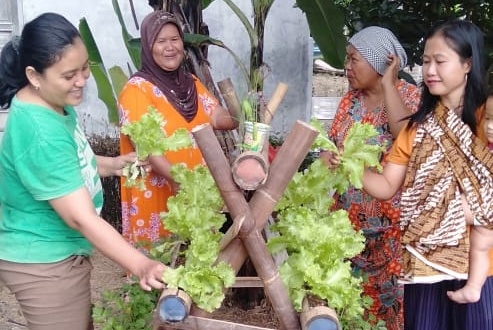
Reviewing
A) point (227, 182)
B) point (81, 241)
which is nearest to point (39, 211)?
point (81, 241)

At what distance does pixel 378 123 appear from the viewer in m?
2.63

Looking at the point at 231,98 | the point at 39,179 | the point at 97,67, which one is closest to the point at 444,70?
the point at 231,98

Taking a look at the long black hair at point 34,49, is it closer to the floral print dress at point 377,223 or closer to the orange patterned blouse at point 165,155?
the orange patterned blouse at point 165,155

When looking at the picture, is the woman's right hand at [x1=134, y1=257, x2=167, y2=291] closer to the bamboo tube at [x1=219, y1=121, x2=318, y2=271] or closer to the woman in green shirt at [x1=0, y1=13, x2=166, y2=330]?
the woman in green shirt at [x1=0, y1=13, x2=166, y2=330]

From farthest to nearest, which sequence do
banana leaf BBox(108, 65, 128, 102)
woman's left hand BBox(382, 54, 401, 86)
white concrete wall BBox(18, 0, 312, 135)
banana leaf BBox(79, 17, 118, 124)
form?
white concrete wall BBox(18, 0, 312, 135)
banana leaf BBox(108, 65, 128, 102)
banana leaf BBox(79, 17, 118, 124)
woman's left hand BBox(382, 54, 401, 86)

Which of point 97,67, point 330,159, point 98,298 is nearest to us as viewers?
point 330,159

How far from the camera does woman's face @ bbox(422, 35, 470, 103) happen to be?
6.17 ft

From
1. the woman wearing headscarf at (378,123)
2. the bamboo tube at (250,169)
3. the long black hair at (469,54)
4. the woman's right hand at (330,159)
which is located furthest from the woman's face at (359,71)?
the bamboo tube at (250,169)

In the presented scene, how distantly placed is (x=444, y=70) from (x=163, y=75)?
1.28 metres

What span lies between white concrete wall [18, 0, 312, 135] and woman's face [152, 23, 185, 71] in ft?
8.96

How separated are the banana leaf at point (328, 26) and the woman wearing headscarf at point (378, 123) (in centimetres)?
49

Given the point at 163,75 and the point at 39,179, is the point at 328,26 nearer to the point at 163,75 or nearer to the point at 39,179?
the point at 163,75

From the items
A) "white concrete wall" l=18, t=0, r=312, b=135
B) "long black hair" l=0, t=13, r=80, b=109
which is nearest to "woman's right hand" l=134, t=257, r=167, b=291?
"long black hair" l=0, t=13, r=80, b=109

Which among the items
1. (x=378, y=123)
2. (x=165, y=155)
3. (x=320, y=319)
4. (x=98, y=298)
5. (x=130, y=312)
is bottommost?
(x=98, y=298)
